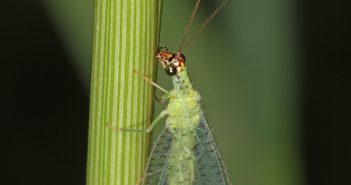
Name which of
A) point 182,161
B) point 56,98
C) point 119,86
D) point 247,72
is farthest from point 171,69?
point 56,98

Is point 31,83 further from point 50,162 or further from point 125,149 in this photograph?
point 125,149

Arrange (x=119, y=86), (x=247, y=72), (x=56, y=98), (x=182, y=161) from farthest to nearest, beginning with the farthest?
(x=56, y=98) < (x=182, y=161) < (x=247, y=72) < (x=119, y=86)

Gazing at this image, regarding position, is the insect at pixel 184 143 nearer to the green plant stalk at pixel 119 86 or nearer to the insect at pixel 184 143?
the insect at pixel 184 143

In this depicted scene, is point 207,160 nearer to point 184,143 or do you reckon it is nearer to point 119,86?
point 184,143

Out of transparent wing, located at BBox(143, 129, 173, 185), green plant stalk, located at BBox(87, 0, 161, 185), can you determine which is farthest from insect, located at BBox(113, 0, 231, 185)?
green plant stalk, located at BBox(87, 0, 161, 185)

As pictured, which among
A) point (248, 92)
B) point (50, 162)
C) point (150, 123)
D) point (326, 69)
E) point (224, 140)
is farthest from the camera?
point (50, 162)

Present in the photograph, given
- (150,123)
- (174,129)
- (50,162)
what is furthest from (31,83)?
(150,123)
